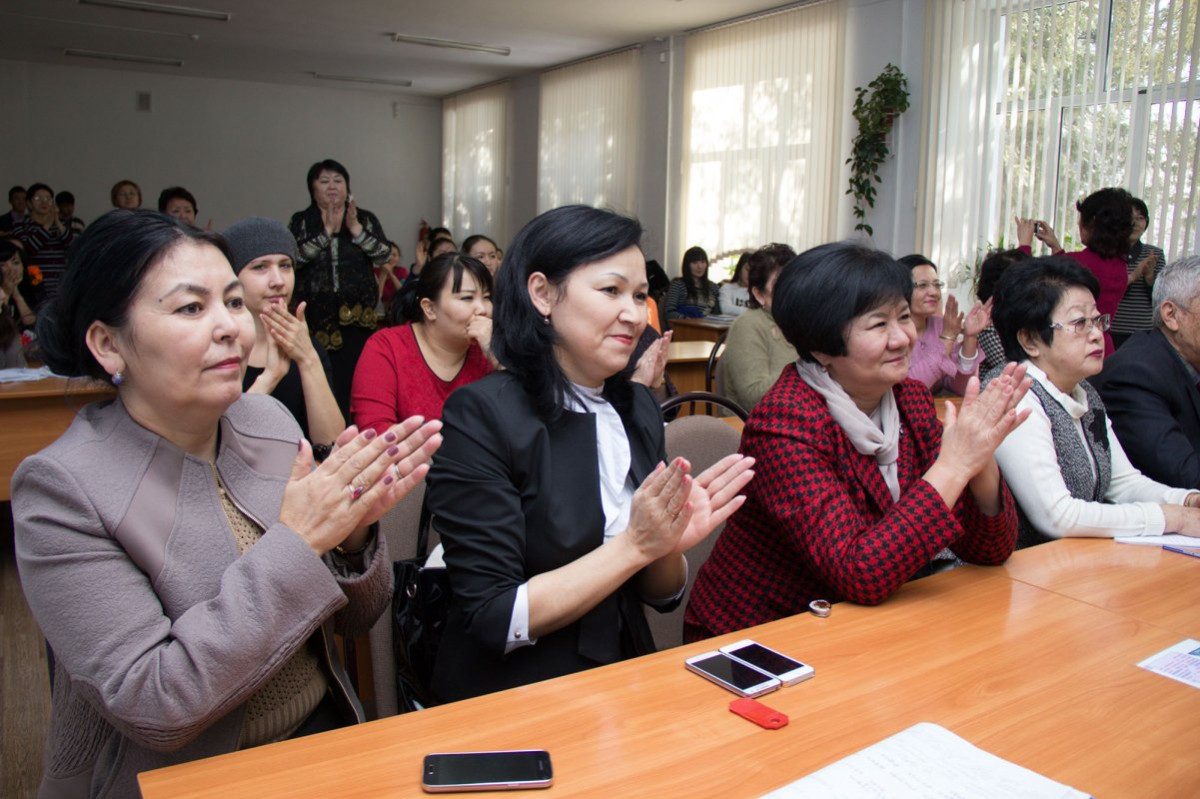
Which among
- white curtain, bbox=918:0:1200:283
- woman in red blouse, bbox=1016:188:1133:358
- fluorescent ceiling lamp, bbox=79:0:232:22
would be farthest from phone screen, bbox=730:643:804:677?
fluorescent ceiling lamp, bbox=79:0:232:22

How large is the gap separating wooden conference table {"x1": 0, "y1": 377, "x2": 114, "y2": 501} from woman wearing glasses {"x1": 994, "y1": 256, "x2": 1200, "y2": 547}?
3487mm

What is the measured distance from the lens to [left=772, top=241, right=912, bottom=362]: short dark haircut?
1785 mm

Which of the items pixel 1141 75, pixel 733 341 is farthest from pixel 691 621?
pixel 1141 75

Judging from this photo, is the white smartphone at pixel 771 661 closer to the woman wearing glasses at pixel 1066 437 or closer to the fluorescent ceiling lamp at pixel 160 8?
the woman wearing glasses at pixel 1066 437

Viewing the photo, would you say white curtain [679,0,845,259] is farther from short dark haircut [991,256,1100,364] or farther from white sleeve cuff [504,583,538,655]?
white sleeve cuff [504,583,538,655]

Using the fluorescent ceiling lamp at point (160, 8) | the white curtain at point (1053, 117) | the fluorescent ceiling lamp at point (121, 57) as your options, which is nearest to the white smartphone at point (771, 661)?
the white curtain at point (1053, 117)

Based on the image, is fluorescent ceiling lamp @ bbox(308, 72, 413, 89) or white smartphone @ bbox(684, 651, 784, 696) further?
fluorescent ceiling lamp @ bbox(308, 72, 413, 89)

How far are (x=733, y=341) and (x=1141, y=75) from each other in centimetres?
367

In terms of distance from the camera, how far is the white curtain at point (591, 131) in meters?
10.1

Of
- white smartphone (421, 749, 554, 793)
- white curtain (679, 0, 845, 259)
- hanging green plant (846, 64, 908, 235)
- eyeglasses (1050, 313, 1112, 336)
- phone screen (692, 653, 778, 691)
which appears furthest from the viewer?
white curtain (679, 0, 845, 259)

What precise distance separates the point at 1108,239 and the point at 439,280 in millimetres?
3579

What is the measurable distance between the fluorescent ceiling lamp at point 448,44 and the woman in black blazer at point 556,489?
881 cm

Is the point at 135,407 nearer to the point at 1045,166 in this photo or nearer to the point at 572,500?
the point at 572,500

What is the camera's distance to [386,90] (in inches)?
522
